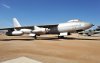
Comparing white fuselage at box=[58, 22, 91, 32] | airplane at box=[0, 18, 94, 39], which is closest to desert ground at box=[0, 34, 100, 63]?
white fuselage at box=[58, 22, 91, 32]

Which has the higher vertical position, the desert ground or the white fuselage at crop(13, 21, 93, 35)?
the white fuselage at crop(13, 21, 93, 35)

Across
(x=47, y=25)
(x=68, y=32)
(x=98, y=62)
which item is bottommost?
(x=98, y=62)

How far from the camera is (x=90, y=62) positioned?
6.62m

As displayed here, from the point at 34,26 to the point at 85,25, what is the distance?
11220mm

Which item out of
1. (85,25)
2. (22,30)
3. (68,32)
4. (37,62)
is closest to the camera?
(37,62)

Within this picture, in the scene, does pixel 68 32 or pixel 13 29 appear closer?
pixel 68 32

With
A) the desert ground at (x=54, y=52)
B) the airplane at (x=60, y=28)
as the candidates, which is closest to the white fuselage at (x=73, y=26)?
the airplane at (x=60, y=28)

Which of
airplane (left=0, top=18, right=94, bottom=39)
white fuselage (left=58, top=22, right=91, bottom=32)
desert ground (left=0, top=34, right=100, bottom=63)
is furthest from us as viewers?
airplane (left=0, top=18, right=94, bottom=39)

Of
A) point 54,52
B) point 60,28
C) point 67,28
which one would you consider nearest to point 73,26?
point 67,28

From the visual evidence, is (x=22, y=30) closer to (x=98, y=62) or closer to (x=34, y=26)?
(x=34, y=26)

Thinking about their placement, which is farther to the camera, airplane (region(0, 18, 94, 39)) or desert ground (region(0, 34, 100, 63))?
airplane (region(0, 18, 94, 39))

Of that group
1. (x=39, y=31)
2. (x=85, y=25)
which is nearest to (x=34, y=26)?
(x=39, y=31)

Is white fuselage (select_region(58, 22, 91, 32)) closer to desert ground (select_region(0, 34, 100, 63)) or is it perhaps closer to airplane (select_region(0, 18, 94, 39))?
airplane (select_region(0, 18, 94, 39))

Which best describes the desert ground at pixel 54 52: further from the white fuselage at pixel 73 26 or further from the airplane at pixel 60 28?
the airplane at pixel 60 28
